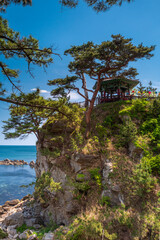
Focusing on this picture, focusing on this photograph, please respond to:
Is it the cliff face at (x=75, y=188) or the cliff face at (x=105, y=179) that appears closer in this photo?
the cliff face at (x=105, y=179)

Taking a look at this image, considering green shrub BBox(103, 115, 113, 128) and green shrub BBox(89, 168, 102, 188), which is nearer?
green shrub BBox(89, 168, 102, 188)

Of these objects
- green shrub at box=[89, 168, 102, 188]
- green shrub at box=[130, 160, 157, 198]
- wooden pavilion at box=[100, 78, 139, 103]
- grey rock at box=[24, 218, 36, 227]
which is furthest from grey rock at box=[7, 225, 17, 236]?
wooden pavilion at box=[100, 78, 139, 103]

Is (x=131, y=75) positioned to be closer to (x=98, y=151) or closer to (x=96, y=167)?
(x=98, y=151)

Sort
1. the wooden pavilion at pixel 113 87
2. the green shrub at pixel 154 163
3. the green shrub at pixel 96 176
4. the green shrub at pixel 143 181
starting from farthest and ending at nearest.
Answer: the wooden pavilion at pixel 113 87 < the green shrub at pixel 96 176 < the green shrub at pixel 154 163 < the green shrub at pixel 143 181

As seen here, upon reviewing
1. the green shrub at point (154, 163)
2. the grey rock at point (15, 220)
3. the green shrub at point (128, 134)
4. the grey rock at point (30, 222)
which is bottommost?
the grey rock at point (30, 222)

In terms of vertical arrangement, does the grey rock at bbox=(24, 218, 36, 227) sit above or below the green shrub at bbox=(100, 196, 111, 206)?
below

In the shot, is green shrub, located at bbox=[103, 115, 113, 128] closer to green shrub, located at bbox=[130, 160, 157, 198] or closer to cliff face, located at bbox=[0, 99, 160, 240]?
cliff face, located at bbox=[0, 99, 160, 240]

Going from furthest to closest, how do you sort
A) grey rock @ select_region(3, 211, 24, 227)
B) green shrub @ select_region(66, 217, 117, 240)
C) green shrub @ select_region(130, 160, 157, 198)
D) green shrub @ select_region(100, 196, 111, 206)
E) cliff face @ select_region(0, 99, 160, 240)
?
grey rock @ select_region(3, 211, 24, 227) < green shrub @ select_region(100, 196, 111, 206) < green shrub @ select_region(130, 160, 157, 198) < cliff face @ select_region(0, 99, 160, 240) < green shrub @ select_region(66, 217, 117, 240)

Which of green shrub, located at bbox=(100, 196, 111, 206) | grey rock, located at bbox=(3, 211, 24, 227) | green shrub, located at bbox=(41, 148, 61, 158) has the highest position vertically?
green shrub, located at bbox=(41, 148, 61, 158)

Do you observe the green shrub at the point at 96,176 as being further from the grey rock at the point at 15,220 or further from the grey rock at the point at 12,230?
the grey rock at the point at 15,220

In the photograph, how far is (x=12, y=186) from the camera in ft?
91.0

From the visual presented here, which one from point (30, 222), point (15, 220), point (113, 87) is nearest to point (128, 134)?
point (113, 87)

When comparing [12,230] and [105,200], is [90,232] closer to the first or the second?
[105,200]

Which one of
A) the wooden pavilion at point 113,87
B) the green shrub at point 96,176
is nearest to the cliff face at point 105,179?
the green shrub at point 96,176
